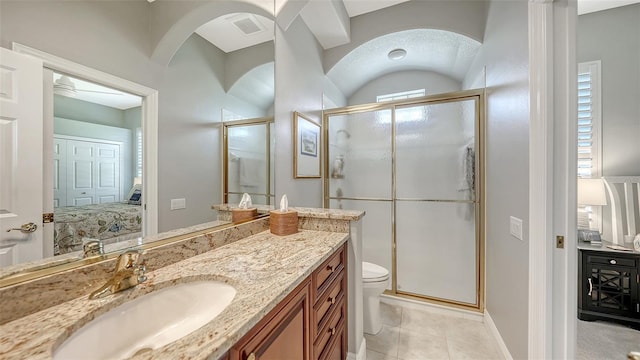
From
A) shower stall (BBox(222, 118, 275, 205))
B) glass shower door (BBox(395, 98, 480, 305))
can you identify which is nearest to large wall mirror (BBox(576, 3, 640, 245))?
glass shower door (BBox(395, 98, 480, 305))

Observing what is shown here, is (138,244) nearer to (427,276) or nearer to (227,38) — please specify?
(227,38)

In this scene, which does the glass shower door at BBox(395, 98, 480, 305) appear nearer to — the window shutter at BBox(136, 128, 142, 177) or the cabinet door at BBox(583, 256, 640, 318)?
the cabinet door at BBox(583, 256, 640, 318)

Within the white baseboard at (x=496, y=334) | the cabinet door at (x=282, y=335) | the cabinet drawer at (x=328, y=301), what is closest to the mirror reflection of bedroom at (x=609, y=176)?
the white baseboard at (x=496, y=334)

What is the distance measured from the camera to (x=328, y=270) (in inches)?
46.9

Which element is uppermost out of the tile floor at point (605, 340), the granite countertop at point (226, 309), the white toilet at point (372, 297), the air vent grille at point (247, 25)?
the air vent grille at point (247, 25)

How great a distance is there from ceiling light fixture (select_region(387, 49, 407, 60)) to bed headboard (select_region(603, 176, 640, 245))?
2404 mm

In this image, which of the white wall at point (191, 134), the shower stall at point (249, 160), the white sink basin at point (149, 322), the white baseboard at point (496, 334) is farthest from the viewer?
the white baseboard at point (496, 334)

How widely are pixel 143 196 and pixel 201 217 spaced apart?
1.03ft

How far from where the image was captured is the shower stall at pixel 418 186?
220 centimetres

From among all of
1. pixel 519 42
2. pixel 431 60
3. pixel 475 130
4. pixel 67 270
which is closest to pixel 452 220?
pixel 475 130

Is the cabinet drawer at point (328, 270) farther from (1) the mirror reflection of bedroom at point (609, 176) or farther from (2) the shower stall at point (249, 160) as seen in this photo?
(1) the mirror reflection of bedroom at point (609, 176)

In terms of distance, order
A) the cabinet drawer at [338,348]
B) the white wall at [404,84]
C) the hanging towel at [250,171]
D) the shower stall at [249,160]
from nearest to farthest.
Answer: the cabinet drawer at [338,348], the shower stall at [249,160], the hanging towel at [250,171], the white wall at [404,84]

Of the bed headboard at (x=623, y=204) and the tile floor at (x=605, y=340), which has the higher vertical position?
the bed headboard at (x=623, y=204)

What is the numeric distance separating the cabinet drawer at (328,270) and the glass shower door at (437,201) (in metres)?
1.37
